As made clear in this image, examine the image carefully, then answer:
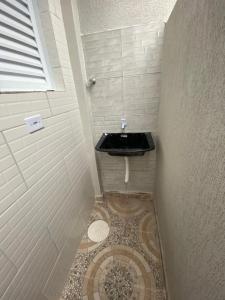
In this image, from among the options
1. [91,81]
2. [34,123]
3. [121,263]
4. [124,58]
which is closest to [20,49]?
[34,123]

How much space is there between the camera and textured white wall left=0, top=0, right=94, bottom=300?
64cm

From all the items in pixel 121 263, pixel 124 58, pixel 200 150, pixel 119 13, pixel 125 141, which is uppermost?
pixel 119 13

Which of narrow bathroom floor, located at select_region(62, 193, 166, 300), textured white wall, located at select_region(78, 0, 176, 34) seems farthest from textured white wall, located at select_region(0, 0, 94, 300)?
textured white wall, located at select_region(78, 0, 176, 34)

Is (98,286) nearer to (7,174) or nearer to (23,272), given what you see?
(23,272)

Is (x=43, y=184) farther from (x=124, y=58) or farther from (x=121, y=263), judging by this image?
(x=124, y=58)

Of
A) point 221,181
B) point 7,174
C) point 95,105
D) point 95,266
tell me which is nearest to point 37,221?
point 7,174

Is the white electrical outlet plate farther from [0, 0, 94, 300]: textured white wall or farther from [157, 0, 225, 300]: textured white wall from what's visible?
[157, 0, 225, 300]: textured white wall

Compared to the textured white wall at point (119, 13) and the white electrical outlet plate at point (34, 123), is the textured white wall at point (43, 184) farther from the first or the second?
the textured white wall at point (119, 13)

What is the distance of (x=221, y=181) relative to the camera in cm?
38

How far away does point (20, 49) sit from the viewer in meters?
0.81

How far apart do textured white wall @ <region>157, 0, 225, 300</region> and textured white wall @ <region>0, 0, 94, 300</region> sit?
83cm

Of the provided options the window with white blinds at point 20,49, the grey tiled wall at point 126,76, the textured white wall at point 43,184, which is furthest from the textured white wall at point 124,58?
the window with white blinds at point 20,49

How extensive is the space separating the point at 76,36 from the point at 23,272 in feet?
5.40

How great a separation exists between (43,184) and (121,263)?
1.01 metres
